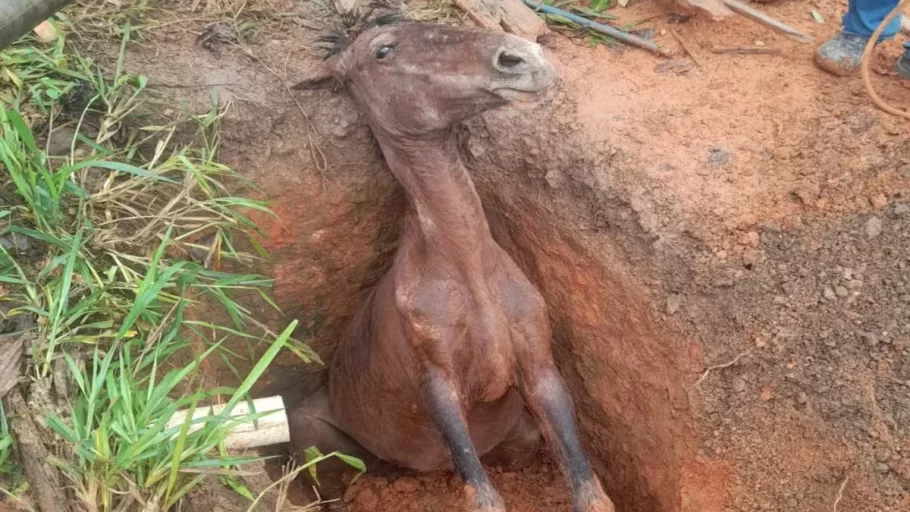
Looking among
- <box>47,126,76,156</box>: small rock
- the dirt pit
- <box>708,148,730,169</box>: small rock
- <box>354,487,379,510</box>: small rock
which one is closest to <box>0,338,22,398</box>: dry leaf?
<box>47,126,76,156</box>: small rock

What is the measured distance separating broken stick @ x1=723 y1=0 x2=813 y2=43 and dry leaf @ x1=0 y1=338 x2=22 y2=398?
3.74 meters

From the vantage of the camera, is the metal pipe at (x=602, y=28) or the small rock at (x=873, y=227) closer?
the small rock at (x=873, y=227)

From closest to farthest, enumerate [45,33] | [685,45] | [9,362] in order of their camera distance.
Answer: [9,362] < [45,33] < [685,45]

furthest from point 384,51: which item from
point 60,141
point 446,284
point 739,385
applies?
point 739,385

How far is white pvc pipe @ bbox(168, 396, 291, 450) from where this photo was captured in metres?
2.62

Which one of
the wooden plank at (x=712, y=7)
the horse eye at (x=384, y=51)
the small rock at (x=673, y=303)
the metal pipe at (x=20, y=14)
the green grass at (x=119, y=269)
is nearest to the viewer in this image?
the metal pipe at (x=20, y=14)

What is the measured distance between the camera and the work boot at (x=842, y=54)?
3879 mm

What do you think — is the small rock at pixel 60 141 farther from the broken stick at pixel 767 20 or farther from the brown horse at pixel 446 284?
the broken stick at pixel 767 20

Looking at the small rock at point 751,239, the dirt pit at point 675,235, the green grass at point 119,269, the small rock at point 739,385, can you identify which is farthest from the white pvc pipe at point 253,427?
the small rock at point 751,239

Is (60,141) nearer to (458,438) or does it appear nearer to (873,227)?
(458,438)

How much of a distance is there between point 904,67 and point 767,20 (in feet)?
2.43

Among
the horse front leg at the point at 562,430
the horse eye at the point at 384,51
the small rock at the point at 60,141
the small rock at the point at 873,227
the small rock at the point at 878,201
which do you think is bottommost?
the horse front leg at the point at 562,430

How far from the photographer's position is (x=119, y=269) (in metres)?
3.05

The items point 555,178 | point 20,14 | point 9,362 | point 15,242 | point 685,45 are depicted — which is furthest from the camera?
point 685,45
